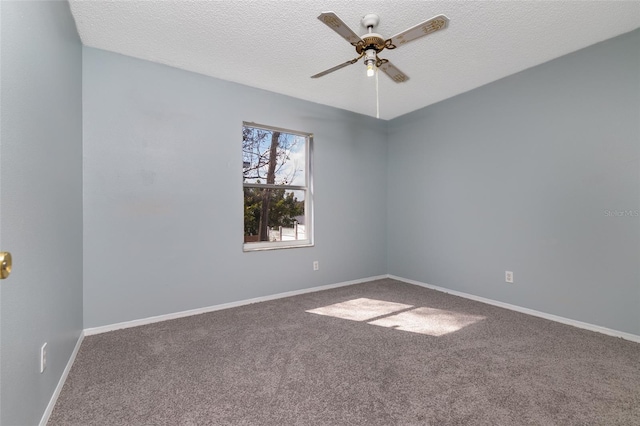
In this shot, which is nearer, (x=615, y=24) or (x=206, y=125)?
(x=615, y=24)

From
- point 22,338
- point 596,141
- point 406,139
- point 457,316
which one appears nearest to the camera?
point 22,338

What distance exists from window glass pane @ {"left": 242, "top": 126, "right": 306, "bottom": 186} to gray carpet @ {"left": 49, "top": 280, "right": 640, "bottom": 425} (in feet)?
5.48

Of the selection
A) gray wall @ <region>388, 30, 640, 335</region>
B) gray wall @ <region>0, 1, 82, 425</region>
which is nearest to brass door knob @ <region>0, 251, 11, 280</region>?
gray wall @ <region>0, 1, 82, 425</region>

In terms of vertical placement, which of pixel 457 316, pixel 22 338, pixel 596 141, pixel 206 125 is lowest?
pixel 457 316

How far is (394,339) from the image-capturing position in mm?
2410

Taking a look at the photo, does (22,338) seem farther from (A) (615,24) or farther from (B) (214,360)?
(A) (615,24)

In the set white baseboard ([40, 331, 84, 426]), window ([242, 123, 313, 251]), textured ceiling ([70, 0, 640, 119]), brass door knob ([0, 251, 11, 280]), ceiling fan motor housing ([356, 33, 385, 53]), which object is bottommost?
white baseboard ([40, 331, 84, 426])

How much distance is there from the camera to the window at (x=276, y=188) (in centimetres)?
352

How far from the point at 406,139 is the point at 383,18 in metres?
2.36

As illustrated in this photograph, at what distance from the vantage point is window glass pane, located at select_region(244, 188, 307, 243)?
11.6 feet

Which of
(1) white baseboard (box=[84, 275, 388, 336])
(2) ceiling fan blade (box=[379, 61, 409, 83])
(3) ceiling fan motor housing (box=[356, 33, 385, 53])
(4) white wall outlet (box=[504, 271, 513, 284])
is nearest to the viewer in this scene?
(3) ceiling fan motor housing (box=[356, 33, 385, 53])

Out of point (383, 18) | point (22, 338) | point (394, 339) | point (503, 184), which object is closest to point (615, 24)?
→ point (503, 184)

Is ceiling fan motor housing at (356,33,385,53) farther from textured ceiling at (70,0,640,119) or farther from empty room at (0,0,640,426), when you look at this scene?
textured ceiling at (70,0,640,119)

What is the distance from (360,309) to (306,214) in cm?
144
